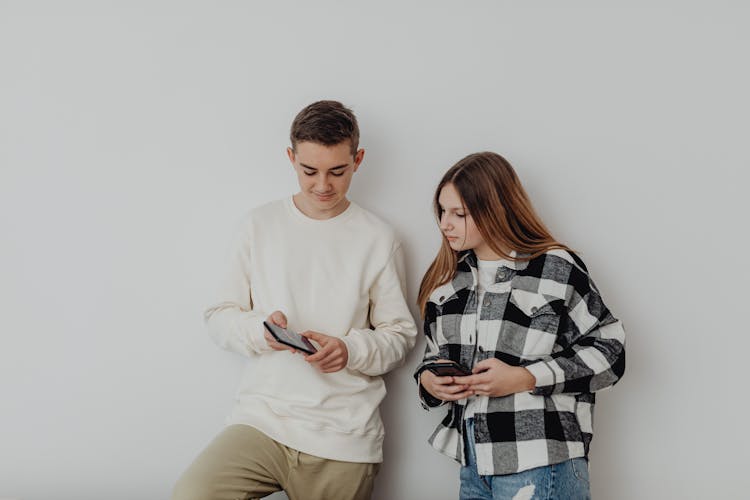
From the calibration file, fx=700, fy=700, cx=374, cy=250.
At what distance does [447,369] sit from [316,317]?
38 centimetres

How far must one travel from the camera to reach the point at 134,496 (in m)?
2.04

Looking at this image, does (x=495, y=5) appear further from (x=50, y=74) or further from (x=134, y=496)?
(x=134, y=496)

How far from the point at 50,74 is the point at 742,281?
2.01m

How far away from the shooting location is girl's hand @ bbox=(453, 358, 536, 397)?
158cm

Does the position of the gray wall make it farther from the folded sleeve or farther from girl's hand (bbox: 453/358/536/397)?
girl's hand (bbox: 453/358/536/397)

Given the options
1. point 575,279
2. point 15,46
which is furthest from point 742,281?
point 15,46

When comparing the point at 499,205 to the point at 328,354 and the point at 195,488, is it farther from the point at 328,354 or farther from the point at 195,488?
the point at 195,488

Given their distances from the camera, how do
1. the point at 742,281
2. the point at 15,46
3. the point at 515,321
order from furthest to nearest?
the point at 15,46
the point at 742,281
the point at 515,321

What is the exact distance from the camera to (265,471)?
172 centimetres

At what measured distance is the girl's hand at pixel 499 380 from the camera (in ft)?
5.19

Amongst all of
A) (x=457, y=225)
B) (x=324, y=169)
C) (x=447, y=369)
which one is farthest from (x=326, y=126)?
(x=447, y=369)

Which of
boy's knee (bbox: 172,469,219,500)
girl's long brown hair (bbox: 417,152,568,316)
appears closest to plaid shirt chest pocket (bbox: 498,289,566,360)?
girl's long brown hair (bbox: 417,152,568,316)

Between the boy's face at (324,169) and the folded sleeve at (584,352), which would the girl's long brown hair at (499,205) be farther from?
the boy's face at (324,169)

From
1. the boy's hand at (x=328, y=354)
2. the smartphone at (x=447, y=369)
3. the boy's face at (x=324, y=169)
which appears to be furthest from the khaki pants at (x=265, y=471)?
the boy's face at (x=324, y=169)
